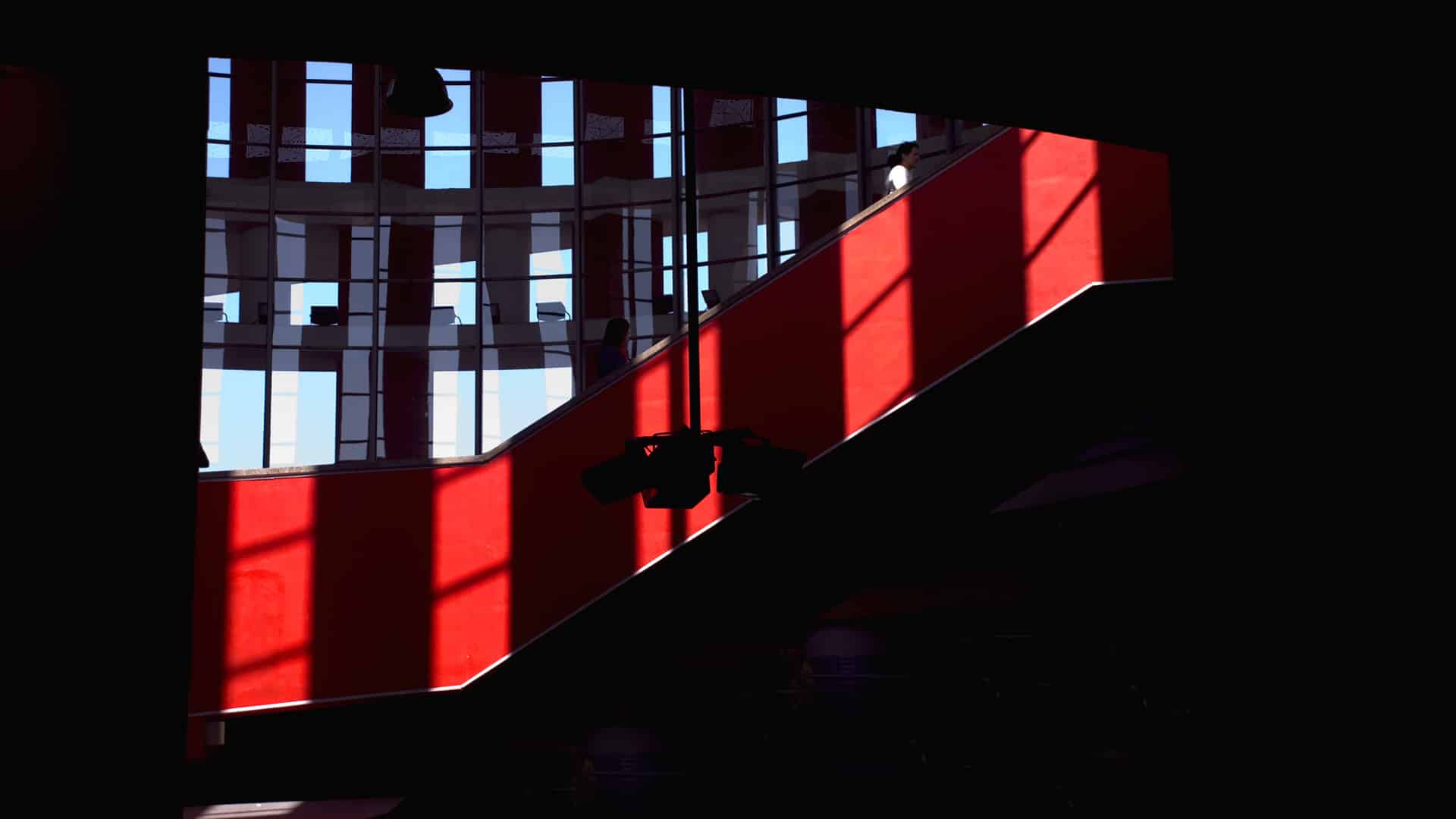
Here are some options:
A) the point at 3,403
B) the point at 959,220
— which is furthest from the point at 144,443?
the point at 959,220

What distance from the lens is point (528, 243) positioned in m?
20.6

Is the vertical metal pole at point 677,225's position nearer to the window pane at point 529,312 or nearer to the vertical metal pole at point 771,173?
the vertical metal pole at point 771,173

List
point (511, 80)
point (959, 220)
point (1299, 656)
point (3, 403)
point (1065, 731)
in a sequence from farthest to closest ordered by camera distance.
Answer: point (511, 80) → point (1065, 731) → point (959, 220) → point (1299, 656) → point (3, 403)

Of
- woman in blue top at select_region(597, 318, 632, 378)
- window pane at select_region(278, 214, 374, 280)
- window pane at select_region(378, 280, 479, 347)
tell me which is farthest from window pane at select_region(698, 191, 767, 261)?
woman in blue top at select_region(597, 318, 632, 378)

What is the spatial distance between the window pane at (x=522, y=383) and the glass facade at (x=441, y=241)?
0.03 metres

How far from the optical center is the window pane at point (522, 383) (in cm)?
1962

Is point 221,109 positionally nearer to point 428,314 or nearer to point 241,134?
point 241,134

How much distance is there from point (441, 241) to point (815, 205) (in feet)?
22.1

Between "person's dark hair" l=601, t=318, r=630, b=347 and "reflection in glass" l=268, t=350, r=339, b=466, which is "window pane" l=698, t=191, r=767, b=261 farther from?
"person's dark hair" l=601, t=318, r=630, b=347

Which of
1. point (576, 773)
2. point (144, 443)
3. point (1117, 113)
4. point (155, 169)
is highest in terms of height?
point (1117, 113)

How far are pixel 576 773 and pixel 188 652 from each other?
212 inches

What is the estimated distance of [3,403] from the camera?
3.10 meters

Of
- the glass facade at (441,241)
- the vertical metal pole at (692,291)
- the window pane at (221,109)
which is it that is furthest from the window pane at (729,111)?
the vertical metal pole at (692,291)

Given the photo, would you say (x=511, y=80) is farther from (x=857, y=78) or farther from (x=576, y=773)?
(x=857, y=78)
